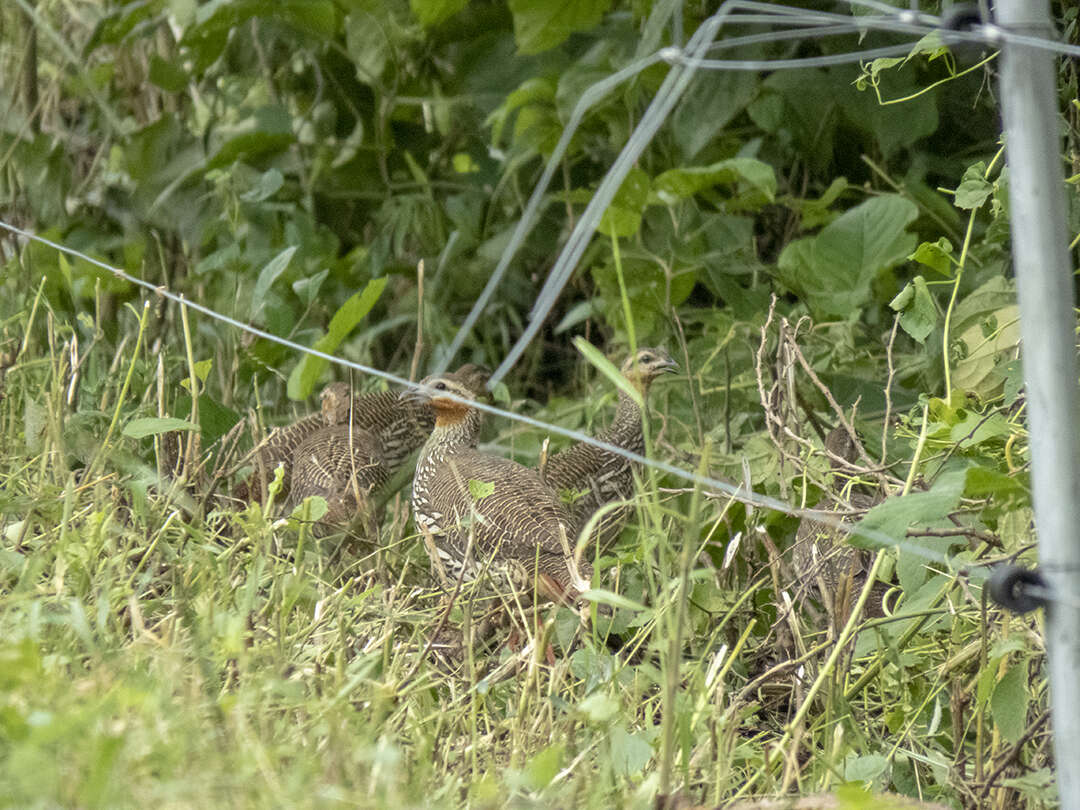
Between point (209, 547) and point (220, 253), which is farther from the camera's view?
point (220, 253)

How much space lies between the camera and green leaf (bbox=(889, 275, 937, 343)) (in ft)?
7.55

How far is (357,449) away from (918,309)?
1806 millimetres

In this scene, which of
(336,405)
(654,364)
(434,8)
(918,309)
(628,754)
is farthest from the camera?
(434,8)

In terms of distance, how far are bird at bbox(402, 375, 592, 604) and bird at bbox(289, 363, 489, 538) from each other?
0.49ft

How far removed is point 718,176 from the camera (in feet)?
12.9

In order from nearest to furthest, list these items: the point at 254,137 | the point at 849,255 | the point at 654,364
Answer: the point at 849,255, the point at 654,364, the point at 254,137

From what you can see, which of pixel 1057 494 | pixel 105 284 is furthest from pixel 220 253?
pixel 1057 494

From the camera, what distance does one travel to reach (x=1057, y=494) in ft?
4.82

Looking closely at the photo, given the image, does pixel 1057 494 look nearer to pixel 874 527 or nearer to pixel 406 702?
pixel 874 527

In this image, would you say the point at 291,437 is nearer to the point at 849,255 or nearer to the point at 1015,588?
the point at 849,255

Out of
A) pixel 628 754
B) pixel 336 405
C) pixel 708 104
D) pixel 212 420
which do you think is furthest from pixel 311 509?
pixel 708 104

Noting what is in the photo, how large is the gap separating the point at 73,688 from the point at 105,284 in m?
3.08

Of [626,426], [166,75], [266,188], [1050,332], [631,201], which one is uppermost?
[166,75]

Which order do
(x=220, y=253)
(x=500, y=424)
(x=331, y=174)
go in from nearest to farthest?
(x=220, y=253), (x=500, y=424), (x=331, y=174)
